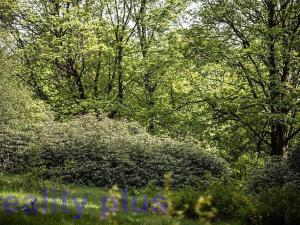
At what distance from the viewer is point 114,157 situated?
17172 mm

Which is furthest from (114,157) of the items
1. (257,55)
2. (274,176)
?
(257,55)

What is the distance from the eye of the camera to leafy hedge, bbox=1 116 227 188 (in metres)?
16.5

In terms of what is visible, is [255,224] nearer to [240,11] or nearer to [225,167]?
[225,167]

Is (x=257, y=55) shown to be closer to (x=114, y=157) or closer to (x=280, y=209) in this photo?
(x=114, y=157)

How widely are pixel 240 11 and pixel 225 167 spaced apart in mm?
7849

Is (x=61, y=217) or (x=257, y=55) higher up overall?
(x=257, y=55)

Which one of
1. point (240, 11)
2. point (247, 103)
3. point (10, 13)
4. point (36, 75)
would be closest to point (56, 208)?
point (247, 103)

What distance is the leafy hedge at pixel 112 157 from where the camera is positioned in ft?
54.2

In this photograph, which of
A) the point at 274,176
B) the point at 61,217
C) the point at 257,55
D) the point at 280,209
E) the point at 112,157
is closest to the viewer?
the point at 61,217

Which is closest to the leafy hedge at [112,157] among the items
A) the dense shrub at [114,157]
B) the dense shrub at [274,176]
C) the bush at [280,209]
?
the dense shrub at [114,157]

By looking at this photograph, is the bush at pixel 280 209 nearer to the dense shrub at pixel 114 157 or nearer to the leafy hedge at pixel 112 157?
the leafy hedge at pixel 112 157

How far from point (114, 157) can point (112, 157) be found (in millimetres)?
89

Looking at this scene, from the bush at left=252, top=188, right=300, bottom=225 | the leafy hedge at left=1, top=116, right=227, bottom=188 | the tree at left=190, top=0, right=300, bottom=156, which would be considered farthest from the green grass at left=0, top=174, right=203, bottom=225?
the tree at left=190, top=0, right=300, bottom=156

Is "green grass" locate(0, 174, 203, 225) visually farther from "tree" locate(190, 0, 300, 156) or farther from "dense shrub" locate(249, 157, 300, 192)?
"tree" locate(190, 0, 300, 156)
